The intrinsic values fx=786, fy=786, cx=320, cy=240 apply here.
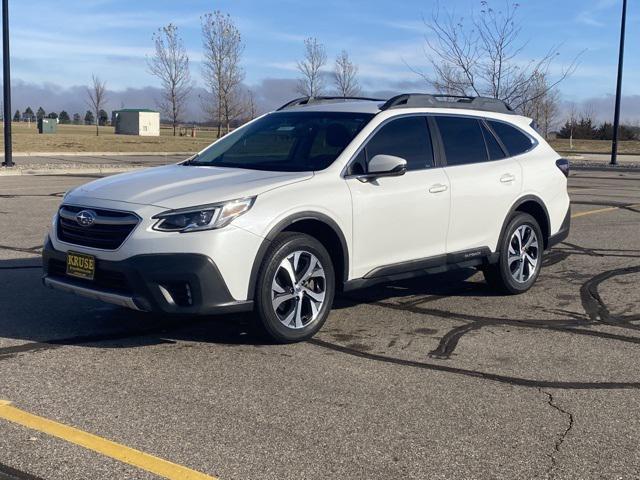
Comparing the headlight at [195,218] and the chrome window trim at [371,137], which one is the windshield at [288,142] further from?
the headlight at [195,218]

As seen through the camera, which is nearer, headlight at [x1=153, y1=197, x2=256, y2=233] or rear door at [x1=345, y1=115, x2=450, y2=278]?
headlight at [x1=153, y1=197, x2=256, y2=233]

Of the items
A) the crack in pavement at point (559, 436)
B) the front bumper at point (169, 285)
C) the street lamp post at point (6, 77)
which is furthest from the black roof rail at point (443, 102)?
the street lamp post at point (6, 77)

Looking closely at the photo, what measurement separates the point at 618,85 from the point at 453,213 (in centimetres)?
2926

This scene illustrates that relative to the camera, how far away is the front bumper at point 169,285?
16.6 ft

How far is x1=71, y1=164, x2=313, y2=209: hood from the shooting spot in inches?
208

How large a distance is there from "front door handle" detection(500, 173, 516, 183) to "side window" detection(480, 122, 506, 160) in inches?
7.7

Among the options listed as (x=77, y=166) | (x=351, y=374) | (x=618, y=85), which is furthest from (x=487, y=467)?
(x=618, y=85)

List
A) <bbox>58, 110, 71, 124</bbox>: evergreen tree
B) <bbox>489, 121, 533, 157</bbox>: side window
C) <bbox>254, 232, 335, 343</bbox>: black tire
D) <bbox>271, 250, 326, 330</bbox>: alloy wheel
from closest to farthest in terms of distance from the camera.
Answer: <bbox>254, 232, 335, 343</bbox>: black tire → <bbox>271, 250, 326, 330</bbox>: alloy wheel → <bbox>489, 121, 533, 157</bbox>: side window → <bbox>58, 110, 71, 124</bbox>: evergreen tree

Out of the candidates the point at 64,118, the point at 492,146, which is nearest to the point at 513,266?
the point at 492,146

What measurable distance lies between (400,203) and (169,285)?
2027 millimetres

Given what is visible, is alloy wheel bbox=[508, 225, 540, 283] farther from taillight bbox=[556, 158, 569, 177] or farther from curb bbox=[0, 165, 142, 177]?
curb bbox=[0, 165, 142, 177]

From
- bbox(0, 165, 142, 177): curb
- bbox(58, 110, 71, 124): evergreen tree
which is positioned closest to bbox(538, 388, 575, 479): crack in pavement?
bbox(0, 165, 142, 177): curb

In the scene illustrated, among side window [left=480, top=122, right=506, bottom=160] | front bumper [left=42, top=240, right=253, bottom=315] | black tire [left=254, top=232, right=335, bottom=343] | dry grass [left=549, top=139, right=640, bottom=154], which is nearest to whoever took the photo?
front bumper [left=42, top=240, right=253, bottom=315]

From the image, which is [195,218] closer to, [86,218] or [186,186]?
[186,186]
